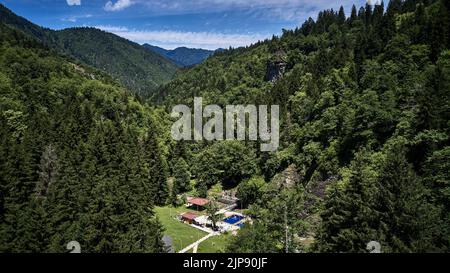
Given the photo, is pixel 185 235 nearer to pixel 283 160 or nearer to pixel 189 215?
pixel 189 215

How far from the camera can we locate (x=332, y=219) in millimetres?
33531

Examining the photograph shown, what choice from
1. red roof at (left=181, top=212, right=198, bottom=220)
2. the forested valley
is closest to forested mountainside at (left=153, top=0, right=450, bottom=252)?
the forested valley

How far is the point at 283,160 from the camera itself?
83.1 m

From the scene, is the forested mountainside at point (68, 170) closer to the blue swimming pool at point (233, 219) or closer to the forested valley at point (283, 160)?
the forested valley at point (283, 160)

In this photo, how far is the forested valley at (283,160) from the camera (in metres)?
32.2

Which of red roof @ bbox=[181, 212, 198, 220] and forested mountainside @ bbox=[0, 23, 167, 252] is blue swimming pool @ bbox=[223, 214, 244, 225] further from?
forested mountainside @ bbox=[0, 23, 167, 252]

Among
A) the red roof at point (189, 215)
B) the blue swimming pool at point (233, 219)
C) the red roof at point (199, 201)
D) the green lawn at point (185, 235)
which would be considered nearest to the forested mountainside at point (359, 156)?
the blue swimming pool at point (233, 219)

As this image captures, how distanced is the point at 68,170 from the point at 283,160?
49.8m

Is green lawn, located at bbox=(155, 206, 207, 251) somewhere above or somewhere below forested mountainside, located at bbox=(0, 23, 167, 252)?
below

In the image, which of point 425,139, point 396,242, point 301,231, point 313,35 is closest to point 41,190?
point 301,231

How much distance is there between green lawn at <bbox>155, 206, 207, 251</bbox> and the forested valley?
22.5ft

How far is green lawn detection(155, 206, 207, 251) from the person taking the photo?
60.6 m

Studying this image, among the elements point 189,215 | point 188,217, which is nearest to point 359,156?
point 188,217

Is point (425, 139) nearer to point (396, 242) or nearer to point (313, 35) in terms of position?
point (396, 242)
